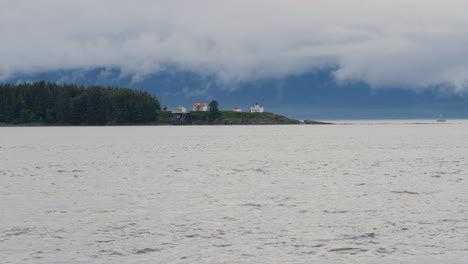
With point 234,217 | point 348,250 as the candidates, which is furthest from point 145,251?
point 234,217

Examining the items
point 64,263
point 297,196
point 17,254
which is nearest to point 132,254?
point 64,263

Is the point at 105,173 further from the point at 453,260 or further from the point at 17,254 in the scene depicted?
the point at 453,260

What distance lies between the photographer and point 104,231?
34.8 meters

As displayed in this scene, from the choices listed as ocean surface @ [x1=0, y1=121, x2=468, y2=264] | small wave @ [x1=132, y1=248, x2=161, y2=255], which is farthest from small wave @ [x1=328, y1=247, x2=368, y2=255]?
small wave @ [x1=132, y1=248, x2=161, y2=255]

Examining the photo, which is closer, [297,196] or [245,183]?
[297,196]

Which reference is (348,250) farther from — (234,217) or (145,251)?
(234,217)

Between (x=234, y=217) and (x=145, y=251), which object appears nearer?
(x=145, y=251)

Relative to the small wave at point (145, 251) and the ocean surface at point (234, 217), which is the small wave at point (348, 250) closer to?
the ocean surface at point (234, 217)

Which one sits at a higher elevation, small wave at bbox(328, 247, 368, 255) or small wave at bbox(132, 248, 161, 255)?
small wave at bbox(328, 247, 368, 255)

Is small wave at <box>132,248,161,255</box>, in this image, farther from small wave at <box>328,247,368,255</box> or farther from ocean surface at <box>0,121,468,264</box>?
small wave at <box>328,247,368,255</box>

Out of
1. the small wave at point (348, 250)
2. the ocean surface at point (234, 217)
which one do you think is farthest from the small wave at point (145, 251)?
the small wave at point (348, 250)

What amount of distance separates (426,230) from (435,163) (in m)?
57.0

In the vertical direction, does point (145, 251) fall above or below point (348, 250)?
below

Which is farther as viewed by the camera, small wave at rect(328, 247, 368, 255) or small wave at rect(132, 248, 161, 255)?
small wave at rect(132, 248, 161, 255)
